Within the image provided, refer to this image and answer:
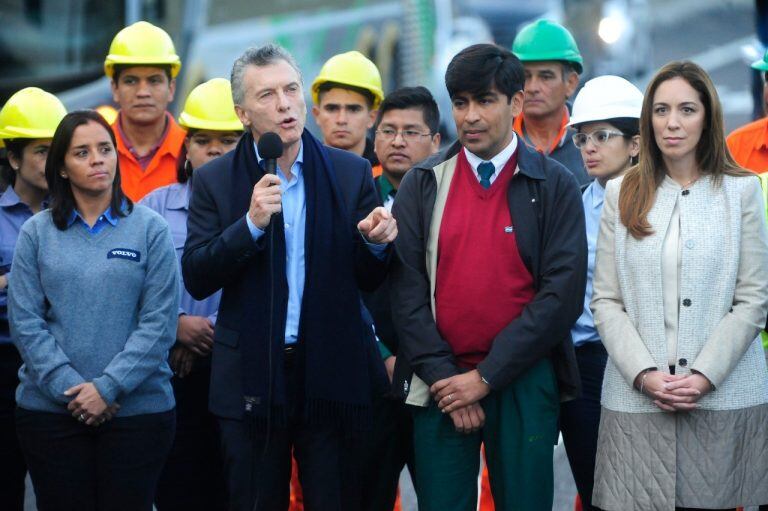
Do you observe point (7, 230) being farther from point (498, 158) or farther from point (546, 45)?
point (546, 45)

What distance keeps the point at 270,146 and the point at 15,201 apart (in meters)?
2.00

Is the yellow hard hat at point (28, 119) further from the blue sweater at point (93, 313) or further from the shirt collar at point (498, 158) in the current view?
the shirt collar at point (498, 158)

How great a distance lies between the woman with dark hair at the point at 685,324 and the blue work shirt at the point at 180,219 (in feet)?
6.12

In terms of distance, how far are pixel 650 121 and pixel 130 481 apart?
2416 millimetres

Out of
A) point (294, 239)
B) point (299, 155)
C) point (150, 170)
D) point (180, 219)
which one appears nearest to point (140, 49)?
point (150, 170)

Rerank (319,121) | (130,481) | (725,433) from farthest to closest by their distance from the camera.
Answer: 1. (319,121)
2. (130,481)
3. (725,433)

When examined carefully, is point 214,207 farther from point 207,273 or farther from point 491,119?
point 491,119

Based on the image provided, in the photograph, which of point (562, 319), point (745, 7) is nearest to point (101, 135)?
point (562, 319)

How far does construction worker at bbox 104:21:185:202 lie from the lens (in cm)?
711

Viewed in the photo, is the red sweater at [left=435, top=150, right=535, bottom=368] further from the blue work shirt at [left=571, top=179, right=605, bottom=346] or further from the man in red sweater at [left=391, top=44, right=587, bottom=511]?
the blue work shirt at [left=571, top=179, right=605, bottom=346]

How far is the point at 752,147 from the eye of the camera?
6770 mm

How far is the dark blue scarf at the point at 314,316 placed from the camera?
5160mm

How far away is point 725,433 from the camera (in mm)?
5137

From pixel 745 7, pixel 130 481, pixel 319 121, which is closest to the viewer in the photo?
pixel 130 481
